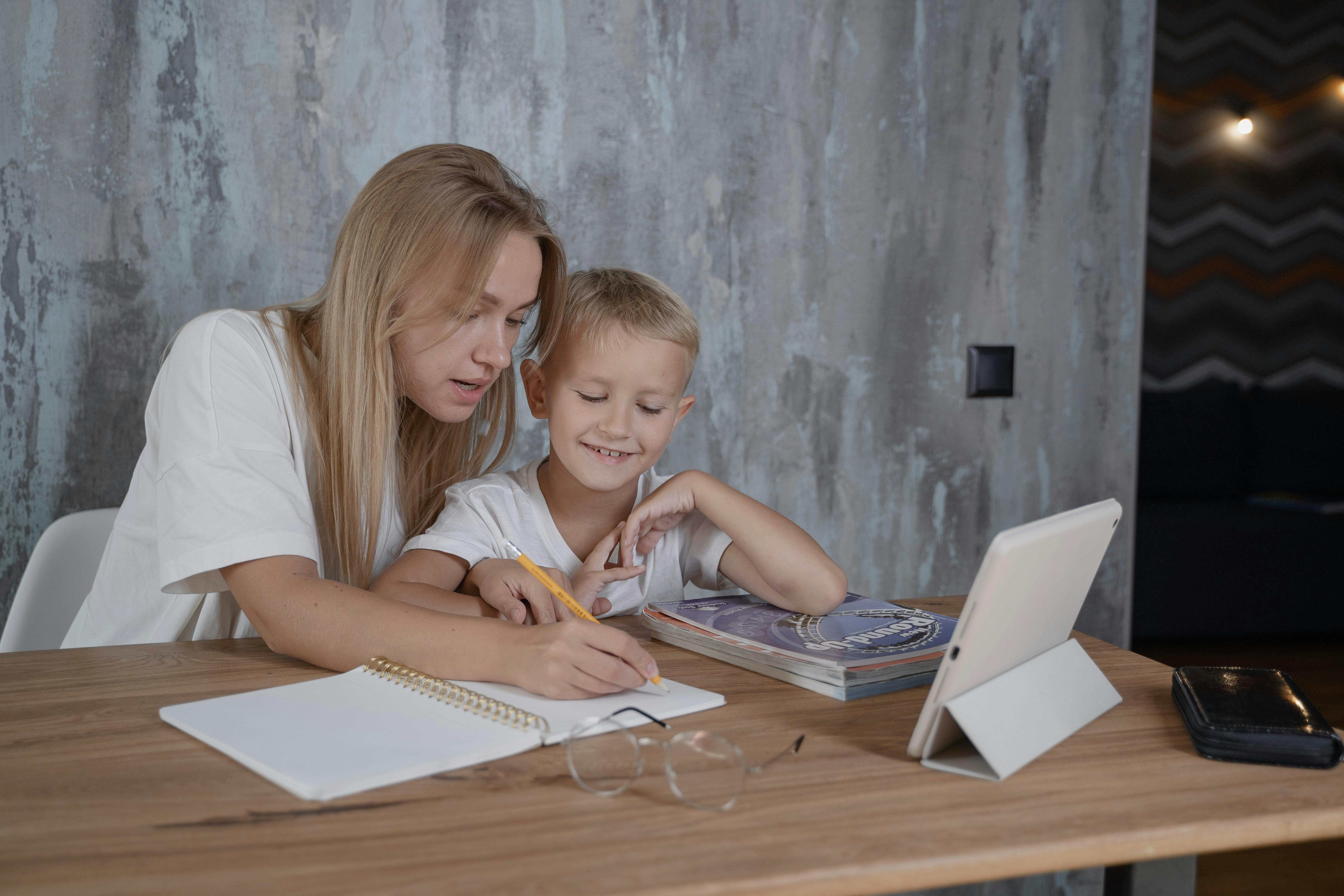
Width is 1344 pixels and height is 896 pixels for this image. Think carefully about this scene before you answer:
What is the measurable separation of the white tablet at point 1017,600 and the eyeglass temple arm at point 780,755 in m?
0.09

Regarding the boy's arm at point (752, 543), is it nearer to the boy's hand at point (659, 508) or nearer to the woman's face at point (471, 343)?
the boy's hand at point (659, 508)

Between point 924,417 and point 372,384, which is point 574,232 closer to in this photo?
point 372,384

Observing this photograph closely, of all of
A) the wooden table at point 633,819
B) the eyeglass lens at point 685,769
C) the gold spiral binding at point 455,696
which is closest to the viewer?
the wooden table at point 633,819

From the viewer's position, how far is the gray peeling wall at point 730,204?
1562 millimetres

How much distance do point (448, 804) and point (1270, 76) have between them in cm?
535

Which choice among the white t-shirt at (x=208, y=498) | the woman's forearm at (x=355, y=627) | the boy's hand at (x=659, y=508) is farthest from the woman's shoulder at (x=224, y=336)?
the boy's hand at (x=659, y=508)

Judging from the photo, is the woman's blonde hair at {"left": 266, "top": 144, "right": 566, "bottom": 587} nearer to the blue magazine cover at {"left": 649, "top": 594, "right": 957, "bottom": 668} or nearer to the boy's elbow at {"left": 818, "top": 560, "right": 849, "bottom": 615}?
the blue magazine cover at {"left": 649, "top": 594, "right": 957, "bottom": 668}

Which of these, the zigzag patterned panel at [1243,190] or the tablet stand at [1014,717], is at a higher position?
the zigzag patterned panel at [1243,190]

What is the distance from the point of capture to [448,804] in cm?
62

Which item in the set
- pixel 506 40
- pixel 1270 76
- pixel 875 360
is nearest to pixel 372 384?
pixel 506 40

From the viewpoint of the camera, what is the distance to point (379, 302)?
1176 millimetres

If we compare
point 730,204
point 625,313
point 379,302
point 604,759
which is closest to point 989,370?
point 730,204

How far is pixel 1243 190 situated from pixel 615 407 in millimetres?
4515

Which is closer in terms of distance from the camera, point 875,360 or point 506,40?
point 506,40
